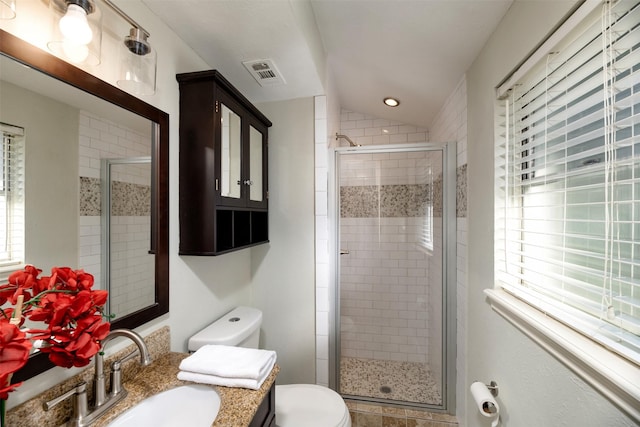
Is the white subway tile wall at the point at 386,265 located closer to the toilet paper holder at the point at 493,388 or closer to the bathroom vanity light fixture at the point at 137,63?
the toilet paper holder at the point at 493,388

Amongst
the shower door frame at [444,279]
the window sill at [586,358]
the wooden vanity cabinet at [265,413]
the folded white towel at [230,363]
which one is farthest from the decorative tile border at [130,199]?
the window sill at [586,358]

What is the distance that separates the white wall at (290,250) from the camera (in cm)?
190

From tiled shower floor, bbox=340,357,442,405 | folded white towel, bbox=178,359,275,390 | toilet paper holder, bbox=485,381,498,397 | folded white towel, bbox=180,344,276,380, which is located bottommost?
tiled shower floor, bbox=340,357,442,405

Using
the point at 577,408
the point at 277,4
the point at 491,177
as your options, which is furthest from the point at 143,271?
the point at 491,177

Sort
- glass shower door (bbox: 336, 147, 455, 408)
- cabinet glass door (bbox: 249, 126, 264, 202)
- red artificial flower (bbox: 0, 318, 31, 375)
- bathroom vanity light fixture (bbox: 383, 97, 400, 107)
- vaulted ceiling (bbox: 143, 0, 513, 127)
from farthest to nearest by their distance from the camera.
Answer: bathroom vanity light fixture (bbox: 383, 97, 400, 107) < glass shower door (bbox: 336, 147, 455, 408) < cabinet glass door (bbox: 249, 126, 264, 202) < vaulted ceiling (bbox: 143, 0, 513, 127) < red artificial flower (bbox: 0, 318, 31, 375)

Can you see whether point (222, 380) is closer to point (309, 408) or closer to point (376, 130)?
point (309, 408)

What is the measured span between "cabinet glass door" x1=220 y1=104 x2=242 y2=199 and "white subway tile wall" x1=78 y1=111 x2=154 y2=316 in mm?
336

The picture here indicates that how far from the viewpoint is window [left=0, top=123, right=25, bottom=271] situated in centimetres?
65

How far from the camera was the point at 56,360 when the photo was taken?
0.59m

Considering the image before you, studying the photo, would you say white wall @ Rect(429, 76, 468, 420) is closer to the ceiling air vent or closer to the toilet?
the toilet

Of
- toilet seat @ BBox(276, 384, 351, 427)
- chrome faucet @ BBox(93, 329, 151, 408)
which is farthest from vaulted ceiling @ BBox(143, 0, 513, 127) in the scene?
toilet seat @ BBox(276, 384, 351, 427)

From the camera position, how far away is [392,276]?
6.93 ft

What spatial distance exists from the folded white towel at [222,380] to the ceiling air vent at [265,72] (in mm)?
1469

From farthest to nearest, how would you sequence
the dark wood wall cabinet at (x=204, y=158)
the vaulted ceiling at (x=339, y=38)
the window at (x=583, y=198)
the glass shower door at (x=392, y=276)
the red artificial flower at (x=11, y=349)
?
the glass shower door at (x=392, y=276) < the dark wood wall cabinet at (x=204, y=158) < the vaulted ceiling at (x=339, y=38) < the window at (x=583, y=198) < the red artificial flower at (x=11, y=349)
